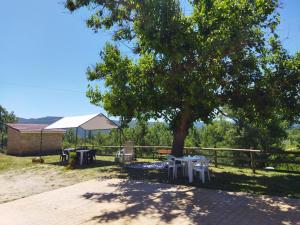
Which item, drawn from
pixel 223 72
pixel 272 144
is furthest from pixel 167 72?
pixel 272 144

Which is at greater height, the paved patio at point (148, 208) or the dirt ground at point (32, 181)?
the dirt ground at point (32, 181)

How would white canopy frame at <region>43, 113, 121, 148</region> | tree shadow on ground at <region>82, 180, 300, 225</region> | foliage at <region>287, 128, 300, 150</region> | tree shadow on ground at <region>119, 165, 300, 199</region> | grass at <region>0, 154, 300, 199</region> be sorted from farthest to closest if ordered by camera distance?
foliage at <region>287, 128, 300, 150</region> < white canopy frame at <region>43, 113, 121, 148</region> < grass at <region>0, 154, 300, 199</region> < tree shadow on ground at <region>119, 165, 300, 199</region> < tree shadow on ground at <region>82, 180, 300, 225</region>

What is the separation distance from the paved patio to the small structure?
54.0ft

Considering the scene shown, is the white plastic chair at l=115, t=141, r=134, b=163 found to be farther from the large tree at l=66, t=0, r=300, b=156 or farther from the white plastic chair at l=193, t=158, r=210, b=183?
the white plastic chair at l=193, t=158, r=210, b=183

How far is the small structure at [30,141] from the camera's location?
82.0 ft

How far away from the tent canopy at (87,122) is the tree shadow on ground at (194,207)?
1020cm

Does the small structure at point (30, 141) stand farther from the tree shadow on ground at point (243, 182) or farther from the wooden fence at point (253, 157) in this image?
the tree shadow on ground at point (243, 182)

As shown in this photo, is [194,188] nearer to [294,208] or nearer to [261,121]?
[294,208]

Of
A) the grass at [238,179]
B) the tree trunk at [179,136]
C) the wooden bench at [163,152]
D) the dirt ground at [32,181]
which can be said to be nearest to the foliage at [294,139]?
the wooden bench at [163,152]

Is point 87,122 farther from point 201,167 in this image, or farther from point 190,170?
point 201,167

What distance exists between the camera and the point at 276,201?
7.73 meters

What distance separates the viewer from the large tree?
10.2m

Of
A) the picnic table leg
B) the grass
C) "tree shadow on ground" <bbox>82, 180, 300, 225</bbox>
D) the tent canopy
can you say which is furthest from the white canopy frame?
"tree shadow on ground" <bbox>82, 180, 300, 225</bbox>

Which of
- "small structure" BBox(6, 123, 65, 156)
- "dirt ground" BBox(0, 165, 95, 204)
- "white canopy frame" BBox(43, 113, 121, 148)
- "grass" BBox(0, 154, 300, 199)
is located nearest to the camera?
"grass" BBox(0, 154, 300, 199)
